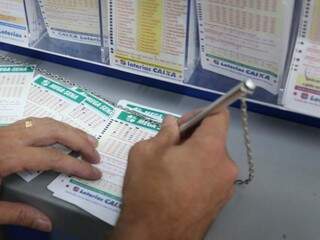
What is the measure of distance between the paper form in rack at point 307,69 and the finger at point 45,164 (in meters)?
0.35

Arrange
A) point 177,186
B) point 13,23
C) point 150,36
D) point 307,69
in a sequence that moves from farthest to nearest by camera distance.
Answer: point 13,23 → point 150,36 → point 307,69 → point 177,186

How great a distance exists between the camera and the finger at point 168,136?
58 cm

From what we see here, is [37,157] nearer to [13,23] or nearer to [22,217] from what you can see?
[22,217]

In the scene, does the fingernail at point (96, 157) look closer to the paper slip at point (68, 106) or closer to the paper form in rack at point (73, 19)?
the paper slip at point (68, 106)

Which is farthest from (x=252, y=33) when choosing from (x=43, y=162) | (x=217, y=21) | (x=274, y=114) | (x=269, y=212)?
(x=43, y=162)

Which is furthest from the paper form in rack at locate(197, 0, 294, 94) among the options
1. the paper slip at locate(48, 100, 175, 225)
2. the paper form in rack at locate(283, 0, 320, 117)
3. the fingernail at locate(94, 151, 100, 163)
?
the fingernail at locate(94, 151, 100, 163)

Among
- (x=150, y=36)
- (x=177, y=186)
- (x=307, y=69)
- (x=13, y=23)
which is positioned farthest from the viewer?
(x=13, y=23)

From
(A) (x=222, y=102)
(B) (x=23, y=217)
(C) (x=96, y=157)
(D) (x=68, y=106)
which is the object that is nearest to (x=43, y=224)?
(B) (x=23, y=217)

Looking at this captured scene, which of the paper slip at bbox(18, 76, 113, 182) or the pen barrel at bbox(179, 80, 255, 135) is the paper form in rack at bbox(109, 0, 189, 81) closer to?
the paper slip at bbox(18, 76, 113, 182)

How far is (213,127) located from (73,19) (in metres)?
0.46

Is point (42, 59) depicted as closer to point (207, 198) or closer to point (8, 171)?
point (8, 171)

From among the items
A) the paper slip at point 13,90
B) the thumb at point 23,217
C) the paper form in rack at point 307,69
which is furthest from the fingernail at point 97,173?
the paper form in rack at point 307,69

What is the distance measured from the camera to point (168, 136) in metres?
0.59

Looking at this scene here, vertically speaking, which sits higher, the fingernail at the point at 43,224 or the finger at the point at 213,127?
the finger at the point at 213,127
